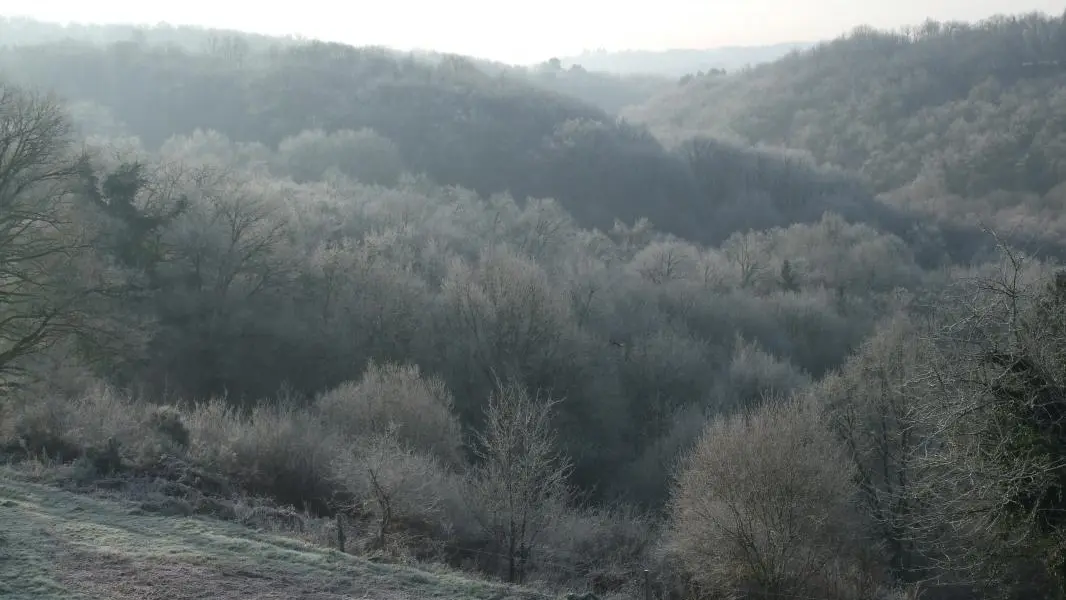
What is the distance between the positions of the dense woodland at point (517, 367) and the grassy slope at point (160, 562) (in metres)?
2.31

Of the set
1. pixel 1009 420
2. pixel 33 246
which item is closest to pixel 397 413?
pixel 33 246

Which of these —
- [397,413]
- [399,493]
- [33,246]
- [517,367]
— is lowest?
[517,367]

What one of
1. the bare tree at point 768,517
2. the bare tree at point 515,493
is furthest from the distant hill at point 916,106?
the bare tree at point 515,493

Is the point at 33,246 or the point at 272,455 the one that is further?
the point at 272,455

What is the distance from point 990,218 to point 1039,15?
76433 millimetres

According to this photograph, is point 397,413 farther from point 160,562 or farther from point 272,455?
point 160,562

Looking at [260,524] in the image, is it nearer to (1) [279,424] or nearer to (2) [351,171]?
(1) [279,424]

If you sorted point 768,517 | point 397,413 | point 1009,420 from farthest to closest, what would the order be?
1. point 397,413
2. point 768,517
3. point 1009,420

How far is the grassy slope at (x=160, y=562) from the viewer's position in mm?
11234

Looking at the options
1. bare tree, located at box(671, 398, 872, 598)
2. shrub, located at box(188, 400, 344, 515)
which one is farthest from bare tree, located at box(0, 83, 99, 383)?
bare tree, located at box(671, 398, 872, 598)

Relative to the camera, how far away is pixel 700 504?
21719mm

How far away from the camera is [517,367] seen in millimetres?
39062

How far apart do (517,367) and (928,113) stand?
111053 millimetres

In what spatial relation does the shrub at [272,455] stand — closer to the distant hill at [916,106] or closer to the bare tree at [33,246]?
the bare tree at [33,246]
